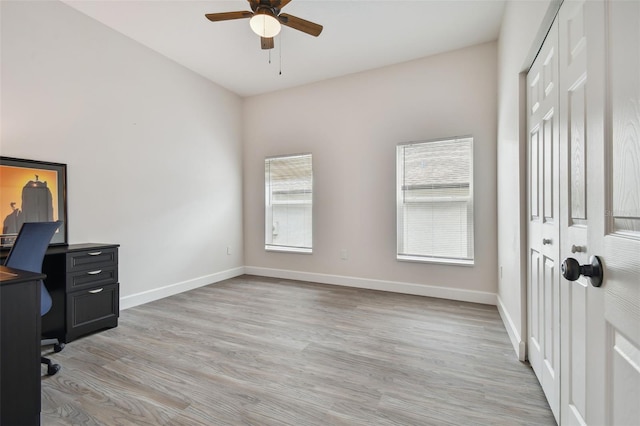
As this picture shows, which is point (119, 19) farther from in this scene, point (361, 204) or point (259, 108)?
point (361, 204)

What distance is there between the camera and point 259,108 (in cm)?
494

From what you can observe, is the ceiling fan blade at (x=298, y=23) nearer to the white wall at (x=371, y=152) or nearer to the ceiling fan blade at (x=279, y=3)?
the ceiling fan blade at (x=279, y=3)

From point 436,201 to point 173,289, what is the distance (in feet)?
12.0

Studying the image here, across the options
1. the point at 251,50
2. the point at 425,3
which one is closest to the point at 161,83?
the point at 251,50

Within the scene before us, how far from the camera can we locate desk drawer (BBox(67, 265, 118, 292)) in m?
2.58

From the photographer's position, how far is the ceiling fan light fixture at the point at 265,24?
230cm

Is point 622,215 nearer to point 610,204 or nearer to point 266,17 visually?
point 610,204

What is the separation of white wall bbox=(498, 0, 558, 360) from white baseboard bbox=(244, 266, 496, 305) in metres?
0.55

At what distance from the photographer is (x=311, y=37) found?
3309 millimetres

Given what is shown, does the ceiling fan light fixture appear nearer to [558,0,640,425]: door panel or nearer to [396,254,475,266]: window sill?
[558,0,640,425]: door panel

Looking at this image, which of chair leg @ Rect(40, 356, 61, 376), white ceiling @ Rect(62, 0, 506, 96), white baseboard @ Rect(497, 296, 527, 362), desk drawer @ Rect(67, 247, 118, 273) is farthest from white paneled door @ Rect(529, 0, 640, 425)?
desk drawer @ Rect(67, 247, 118, 273)

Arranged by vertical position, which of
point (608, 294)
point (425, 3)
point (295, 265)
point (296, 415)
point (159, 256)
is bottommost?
point (296, 415)

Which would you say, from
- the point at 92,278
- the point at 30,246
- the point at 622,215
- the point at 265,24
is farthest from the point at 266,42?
the point at 622,215

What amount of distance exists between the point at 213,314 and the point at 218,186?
217 centimetres
